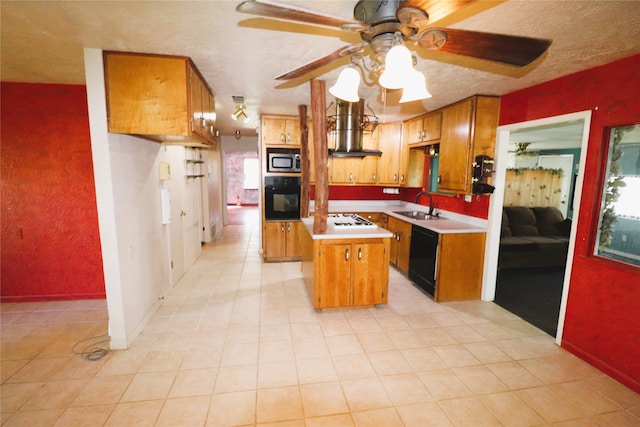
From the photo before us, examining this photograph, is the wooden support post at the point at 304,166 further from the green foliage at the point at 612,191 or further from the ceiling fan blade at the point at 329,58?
the green foliage at the point at 612,191

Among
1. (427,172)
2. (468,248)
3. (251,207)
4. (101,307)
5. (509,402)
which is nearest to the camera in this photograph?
(509,402)

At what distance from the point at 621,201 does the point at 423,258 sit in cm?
191

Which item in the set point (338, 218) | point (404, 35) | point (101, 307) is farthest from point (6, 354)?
point (404, 35)

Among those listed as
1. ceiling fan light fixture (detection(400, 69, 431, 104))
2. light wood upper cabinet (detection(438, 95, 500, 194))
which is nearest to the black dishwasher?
light wood upper cabinet (detection(438, 95, 500, 194))

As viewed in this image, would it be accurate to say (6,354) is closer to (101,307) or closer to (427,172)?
(101,307)

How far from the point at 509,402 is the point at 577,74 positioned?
273 centimetres

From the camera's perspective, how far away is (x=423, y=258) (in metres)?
3.73

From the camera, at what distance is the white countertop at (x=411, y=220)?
10.6 feet

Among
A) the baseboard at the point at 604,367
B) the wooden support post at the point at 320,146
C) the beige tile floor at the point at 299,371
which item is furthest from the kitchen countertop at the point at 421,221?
the baseboard at the point at 604,367

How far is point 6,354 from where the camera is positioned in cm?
239

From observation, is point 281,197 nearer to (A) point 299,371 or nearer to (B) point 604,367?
(A) point 299,371

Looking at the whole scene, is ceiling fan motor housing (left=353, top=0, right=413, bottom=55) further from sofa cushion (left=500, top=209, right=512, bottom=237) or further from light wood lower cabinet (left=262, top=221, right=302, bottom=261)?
sofa cushion (left=500, top=209, right=512, bottom=237)

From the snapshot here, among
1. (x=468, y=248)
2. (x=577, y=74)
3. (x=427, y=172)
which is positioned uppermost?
(x=577, y=74)

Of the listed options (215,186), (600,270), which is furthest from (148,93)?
(215,186)
